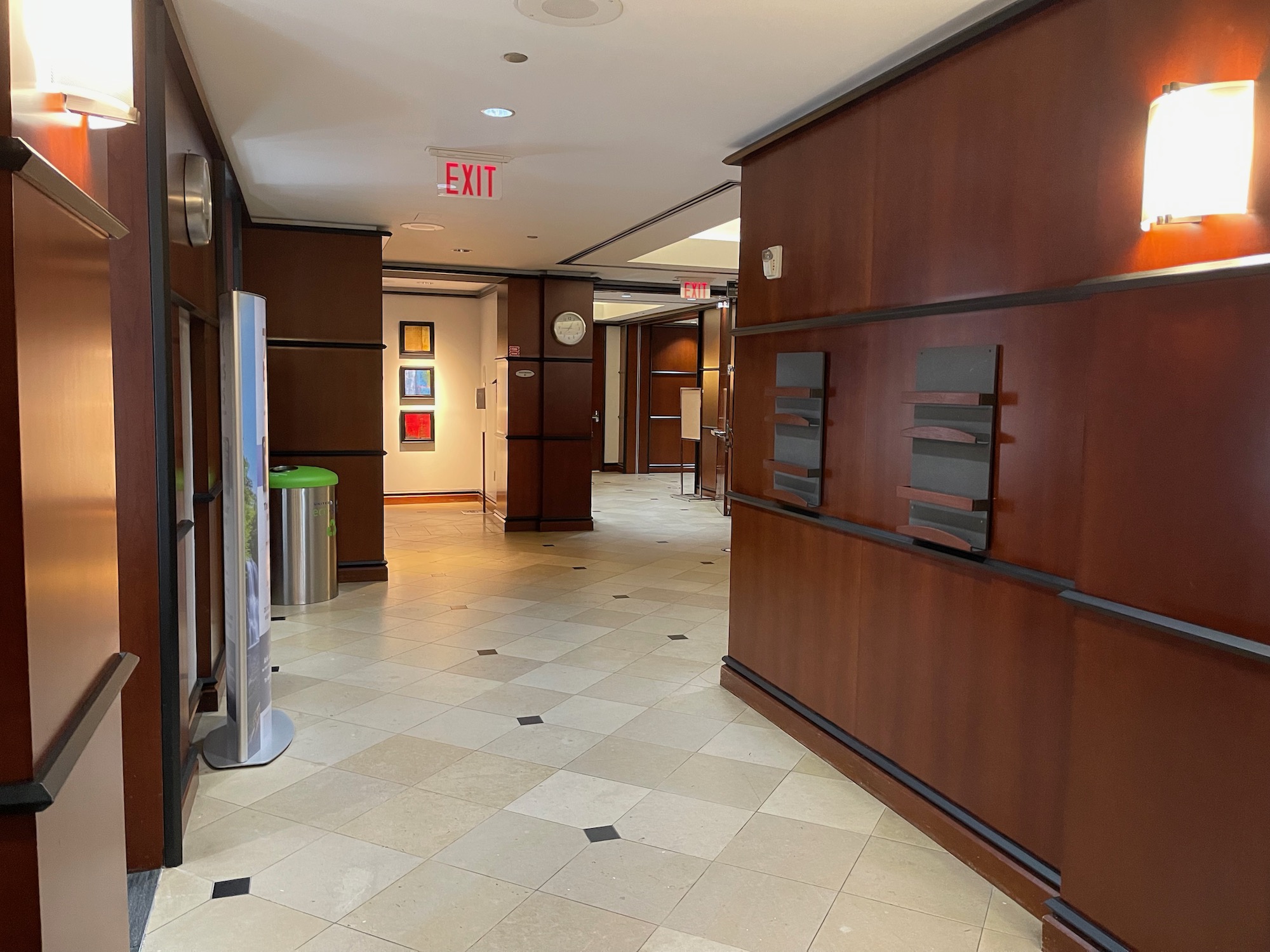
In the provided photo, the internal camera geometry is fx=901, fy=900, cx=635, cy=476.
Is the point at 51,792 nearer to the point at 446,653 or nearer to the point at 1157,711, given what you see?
the point at 1157,711

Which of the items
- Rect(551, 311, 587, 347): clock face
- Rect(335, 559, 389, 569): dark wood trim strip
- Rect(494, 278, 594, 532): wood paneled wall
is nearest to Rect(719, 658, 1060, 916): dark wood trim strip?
Rect(335, 559, 389, 569): dark wood trim strip

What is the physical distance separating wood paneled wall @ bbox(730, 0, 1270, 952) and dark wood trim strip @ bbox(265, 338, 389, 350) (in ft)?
14.8

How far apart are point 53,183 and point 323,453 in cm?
653

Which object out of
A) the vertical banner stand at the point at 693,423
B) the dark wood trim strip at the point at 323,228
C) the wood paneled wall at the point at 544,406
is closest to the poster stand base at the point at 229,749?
the dark wood trim strip at the point at 323,228

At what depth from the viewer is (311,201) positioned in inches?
255

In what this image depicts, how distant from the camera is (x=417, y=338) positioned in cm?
1216

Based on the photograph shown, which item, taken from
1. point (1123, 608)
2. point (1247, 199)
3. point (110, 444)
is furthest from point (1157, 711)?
point (110, 444)

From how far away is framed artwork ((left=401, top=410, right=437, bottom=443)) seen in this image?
12.2 metres

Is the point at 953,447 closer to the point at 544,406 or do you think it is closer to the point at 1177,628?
the point at 1177,628

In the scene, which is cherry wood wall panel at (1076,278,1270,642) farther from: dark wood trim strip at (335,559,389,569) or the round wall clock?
dark wood trim strip at (335,559,389,569)

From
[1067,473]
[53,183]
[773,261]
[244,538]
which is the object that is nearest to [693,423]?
[773,261]

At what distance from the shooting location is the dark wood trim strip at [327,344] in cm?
728

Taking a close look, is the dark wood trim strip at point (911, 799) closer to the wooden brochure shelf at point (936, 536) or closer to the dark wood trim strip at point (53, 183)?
the wooden brochure shelf at point (936, 536)

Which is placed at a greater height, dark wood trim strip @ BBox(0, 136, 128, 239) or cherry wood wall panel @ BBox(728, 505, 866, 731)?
dark wood trim strip @ BBox(0, 136, 128, 239)
